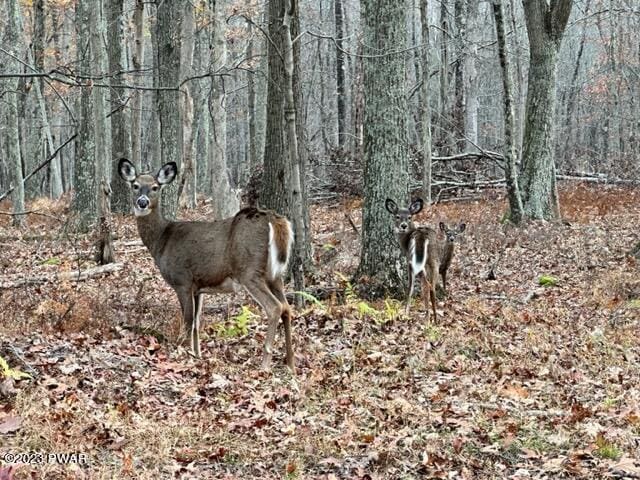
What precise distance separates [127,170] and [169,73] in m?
8.73

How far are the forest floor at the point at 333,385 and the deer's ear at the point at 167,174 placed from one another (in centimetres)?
159

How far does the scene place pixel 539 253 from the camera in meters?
15.2

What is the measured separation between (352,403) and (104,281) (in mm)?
6678

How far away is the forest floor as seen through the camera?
548 centimetres

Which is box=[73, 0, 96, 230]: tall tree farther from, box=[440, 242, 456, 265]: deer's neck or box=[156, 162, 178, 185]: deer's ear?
box=[156, 162, 178, 185]: deer's ear

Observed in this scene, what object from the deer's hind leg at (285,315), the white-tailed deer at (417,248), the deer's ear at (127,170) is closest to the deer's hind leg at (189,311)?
the deer's hind leg at (285,315)

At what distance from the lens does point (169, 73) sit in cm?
1739

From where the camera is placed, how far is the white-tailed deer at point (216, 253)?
826cm

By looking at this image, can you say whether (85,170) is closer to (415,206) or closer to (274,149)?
(274,149)

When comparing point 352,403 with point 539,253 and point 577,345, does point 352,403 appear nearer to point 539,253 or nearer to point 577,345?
point 577,345

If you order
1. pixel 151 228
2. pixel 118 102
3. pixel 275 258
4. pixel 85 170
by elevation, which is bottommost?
pixel 275 258

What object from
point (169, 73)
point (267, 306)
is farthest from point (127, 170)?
point (169, 73)

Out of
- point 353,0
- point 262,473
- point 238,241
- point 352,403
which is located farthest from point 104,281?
point 353,0

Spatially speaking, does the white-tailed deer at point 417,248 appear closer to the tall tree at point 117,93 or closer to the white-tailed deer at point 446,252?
the white-tailed deer at point 446,252
